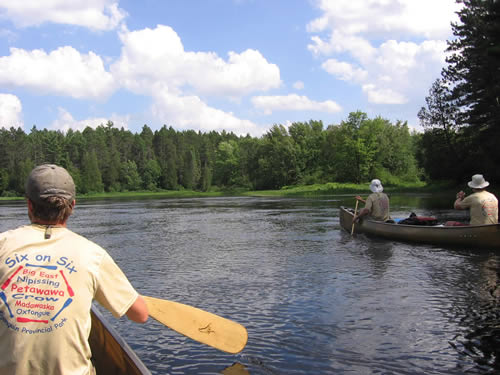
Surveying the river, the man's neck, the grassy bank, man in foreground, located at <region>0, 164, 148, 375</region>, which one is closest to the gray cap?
man in foreground, located at <region>0, 164, 148, 375</region>

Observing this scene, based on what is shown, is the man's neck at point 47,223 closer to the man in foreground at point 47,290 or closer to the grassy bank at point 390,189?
the man in foreground at point 47,290

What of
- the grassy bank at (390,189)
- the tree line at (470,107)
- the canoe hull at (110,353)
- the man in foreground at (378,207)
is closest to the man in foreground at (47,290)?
the canoe hull at (110,353)

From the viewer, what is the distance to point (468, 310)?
303 inches

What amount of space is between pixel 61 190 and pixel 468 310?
717 cm

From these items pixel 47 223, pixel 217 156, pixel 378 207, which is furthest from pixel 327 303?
pixel 217 156

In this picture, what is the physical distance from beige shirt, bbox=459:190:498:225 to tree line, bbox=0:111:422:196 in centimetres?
5595

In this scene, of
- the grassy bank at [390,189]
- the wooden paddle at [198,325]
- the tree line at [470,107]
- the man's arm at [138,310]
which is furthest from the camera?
the grassy bank at [390,189]

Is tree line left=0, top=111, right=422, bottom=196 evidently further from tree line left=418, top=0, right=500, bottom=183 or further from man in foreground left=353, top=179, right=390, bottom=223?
man in foreground left=353, top=179, right=390, bottom=223

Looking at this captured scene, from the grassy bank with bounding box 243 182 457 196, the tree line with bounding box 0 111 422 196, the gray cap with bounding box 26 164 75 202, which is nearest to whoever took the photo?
the gray cap with bounding box 26 164 75 202

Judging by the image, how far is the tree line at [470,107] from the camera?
31.8 metres

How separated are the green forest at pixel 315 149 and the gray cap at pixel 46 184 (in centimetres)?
2936

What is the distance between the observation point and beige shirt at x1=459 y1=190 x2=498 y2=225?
12.8 meters

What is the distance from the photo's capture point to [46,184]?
2834 millimetres

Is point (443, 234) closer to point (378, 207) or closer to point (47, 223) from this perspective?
point (378, 207)
